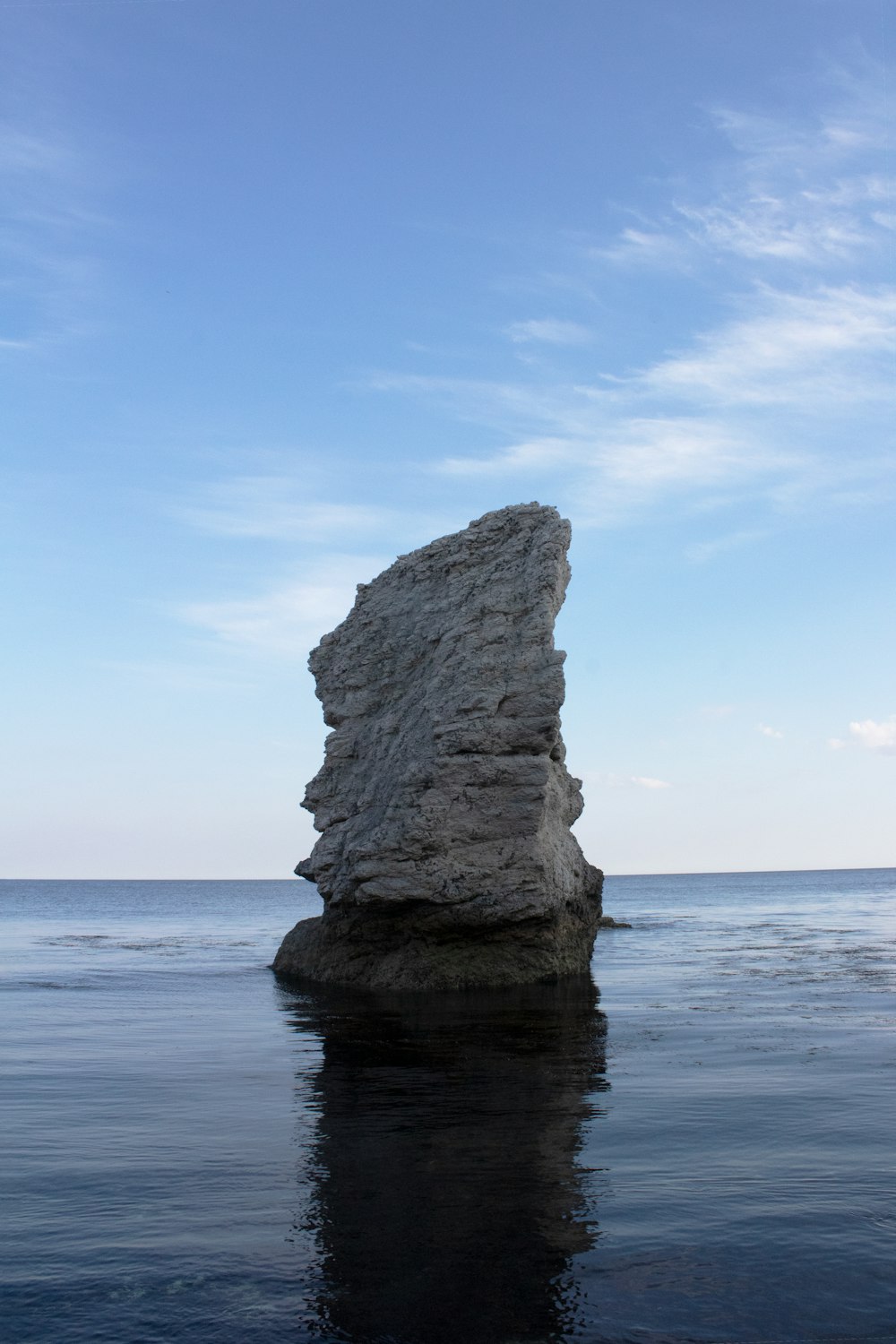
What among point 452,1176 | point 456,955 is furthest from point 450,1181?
point 456,955

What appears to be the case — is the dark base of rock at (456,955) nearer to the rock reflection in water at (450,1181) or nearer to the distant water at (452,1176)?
the distant water at (452,1176)

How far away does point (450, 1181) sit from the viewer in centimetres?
962

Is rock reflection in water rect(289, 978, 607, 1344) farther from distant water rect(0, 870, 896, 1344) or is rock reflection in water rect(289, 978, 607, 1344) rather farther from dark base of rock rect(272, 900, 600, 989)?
dark base of rock rect(272, 900, 600, 989)

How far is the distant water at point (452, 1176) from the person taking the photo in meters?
6.96

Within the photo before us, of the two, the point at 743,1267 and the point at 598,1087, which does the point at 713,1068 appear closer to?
the point at 598,1087

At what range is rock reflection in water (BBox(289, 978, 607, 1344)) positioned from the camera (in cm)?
691

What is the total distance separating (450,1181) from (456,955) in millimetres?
17200

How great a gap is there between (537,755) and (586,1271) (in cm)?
1845

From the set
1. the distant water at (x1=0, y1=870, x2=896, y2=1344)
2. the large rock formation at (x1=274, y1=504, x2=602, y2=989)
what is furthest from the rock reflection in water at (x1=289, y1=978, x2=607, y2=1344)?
the large rock formation at (x1=274, y1=504, x2=602, y2=989)

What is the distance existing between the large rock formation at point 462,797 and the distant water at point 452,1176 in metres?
4.04

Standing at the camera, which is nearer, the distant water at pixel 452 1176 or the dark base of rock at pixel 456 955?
the distant water at pixel 452 1176

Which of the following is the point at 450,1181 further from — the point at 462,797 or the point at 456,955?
the point at 456,955

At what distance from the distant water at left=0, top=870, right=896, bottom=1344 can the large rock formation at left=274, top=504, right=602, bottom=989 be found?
404 centimetres

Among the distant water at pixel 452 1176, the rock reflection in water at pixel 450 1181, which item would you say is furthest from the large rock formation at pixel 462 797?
the rock reflection in water at pixel 450 1181
